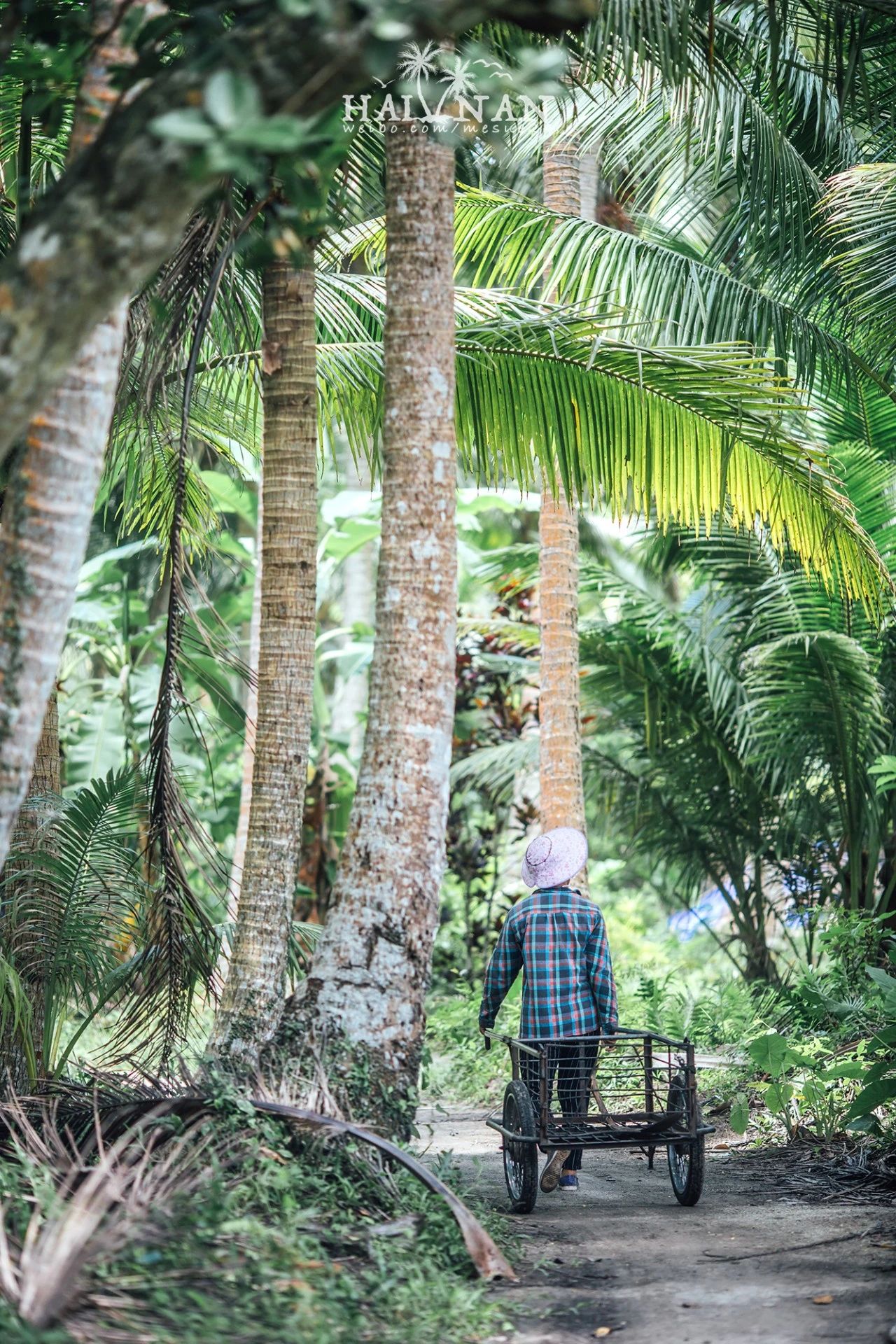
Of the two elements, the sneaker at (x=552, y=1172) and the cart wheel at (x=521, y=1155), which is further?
the sneaker at (x=552, y=1172)

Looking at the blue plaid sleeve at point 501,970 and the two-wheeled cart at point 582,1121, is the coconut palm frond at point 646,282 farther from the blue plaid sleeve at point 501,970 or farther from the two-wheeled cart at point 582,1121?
the two-wheeled cart at point 582,1121

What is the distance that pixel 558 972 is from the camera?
6.00 m

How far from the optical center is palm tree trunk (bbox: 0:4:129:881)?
355 centimetres

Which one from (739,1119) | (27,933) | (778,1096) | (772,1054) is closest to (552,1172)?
(739,1119)

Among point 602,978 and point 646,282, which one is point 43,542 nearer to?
point 602,978

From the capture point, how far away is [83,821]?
261 inches

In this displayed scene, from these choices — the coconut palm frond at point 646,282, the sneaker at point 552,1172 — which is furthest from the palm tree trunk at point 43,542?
the coconut palm frond at point 646,282

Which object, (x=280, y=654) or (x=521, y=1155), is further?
(x=280, y=654)

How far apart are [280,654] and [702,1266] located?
9.89ft

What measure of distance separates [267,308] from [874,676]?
19.6 feet

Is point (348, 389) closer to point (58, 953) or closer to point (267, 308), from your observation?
point (267, 308)

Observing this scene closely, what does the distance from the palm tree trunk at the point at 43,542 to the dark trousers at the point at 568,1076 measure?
9.13ft

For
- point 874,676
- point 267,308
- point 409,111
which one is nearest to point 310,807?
point 874,676

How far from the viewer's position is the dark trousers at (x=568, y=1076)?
5496 millimetres
